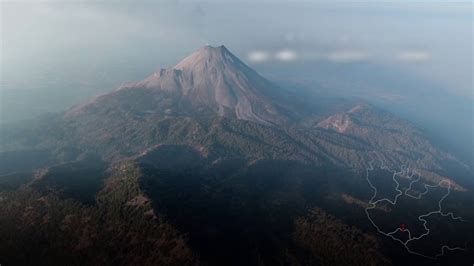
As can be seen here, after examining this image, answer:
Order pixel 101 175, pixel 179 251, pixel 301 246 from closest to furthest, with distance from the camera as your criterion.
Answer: pixel 179 251 < pixel 301 246 < pixel 101 175

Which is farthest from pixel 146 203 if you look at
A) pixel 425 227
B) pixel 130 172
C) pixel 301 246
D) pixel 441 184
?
pixel 441 184

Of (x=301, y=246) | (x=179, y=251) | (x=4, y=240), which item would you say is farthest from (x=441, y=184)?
(x=4, y=240)

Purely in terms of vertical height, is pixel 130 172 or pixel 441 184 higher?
pixel 130 172

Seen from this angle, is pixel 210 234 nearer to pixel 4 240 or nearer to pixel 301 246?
pixel 301 246

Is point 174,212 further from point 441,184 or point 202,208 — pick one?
point 441,184

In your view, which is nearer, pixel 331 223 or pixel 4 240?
pixel 4 240

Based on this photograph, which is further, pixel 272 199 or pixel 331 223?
pixel 272 199

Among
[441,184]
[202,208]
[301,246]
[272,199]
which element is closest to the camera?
[301,246]

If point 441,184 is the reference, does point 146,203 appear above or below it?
above

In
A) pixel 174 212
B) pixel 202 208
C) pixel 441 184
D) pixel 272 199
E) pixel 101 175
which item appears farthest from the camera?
pixel 441 184
